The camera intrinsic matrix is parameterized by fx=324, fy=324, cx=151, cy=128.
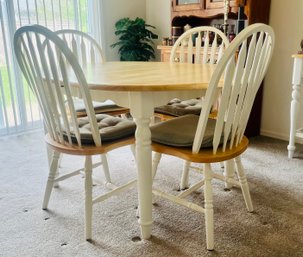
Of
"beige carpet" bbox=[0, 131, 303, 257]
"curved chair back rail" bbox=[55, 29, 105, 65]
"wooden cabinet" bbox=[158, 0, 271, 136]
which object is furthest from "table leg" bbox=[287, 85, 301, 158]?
"curved chair back rail" bbox=[55, 29, 105, 65]

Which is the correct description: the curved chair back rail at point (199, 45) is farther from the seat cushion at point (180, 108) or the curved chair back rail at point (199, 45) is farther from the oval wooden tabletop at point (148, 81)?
the oval wooden tabletop at point (148, 81)

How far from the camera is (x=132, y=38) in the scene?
11.8ft

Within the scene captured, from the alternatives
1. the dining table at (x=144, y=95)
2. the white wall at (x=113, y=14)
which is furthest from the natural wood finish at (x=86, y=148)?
the white wall at (x=113, y=14)

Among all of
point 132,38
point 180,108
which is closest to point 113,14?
point 132,38

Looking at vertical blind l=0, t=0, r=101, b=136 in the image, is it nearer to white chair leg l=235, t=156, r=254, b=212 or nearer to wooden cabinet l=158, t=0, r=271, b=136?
wooden cabinet l=158, t=0, r=271, b=136

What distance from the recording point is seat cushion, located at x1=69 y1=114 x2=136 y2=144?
1484mm

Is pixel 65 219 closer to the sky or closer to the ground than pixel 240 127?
closer to the ground

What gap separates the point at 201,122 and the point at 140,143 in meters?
0.28

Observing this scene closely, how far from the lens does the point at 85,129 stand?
159 centimetres

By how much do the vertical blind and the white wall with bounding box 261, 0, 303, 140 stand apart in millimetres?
1946

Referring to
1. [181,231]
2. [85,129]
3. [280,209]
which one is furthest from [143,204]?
[280,209]

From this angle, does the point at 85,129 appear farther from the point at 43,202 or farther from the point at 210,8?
the point at 210,8

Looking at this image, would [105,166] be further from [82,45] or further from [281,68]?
[281,68]

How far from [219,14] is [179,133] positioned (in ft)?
5.96
